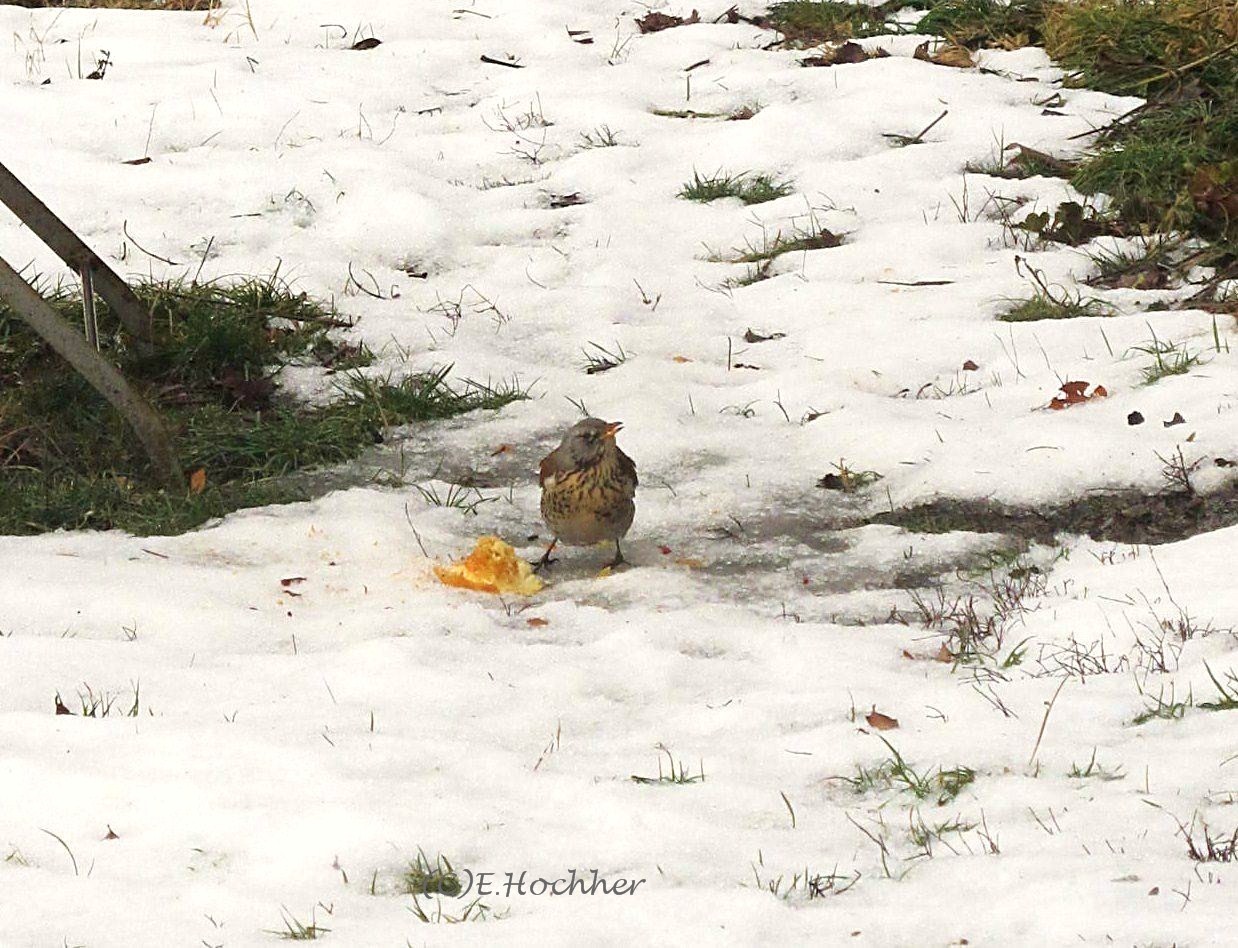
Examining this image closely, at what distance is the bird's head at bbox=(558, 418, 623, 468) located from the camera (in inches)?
208

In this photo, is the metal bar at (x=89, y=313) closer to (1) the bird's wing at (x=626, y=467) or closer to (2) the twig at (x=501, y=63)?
(1) the bird's wing at (x=626, y=467)

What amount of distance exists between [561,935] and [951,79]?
22.6 ft

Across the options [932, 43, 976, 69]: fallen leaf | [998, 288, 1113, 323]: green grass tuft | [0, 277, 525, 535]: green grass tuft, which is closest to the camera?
[0, 277, 525, 535]: green grass tuft

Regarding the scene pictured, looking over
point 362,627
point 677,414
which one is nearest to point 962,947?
point 362,627

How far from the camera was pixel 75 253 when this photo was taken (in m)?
6.05

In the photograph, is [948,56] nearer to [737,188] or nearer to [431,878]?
[737,188]

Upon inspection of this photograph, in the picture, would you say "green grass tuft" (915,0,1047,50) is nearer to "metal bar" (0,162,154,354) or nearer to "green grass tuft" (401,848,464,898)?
"metal bar" (0,162,154,354)

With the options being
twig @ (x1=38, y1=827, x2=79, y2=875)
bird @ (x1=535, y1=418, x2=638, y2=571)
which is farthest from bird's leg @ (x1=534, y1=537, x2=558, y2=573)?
twig @ (x1=38, y1=827, x2=79, y2=875)

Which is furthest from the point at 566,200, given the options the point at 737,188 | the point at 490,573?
the point at 490,573

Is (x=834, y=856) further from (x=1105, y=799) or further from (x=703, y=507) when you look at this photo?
(x=703, y=507)

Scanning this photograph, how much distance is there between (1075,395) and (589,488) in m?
2.09

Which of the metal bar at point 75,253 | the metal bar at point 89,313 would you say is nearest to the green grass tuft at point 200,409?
the metal bar at point 75,253

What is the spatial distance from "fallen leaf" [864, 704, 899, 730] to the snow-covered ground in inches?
3.1

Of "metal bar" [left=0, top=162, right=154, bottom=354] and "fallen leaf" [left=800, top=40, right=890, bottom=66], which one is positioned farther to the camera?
"fallen leaf" [left=800, top=40, right=890, bottom=66]
